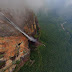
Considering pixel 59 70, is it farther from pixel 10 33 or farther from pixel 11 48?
pixel 10 33

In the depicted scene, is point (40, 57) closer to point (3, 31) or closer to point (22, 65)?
point (22, 65)

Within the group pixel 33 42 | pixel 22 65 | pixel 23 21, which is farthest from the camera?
pixel 33 42

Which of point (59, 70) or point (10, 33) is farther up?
point (10, 33)

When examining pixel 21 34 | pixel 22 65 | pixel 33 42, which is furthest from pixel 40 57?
pixel 21 34

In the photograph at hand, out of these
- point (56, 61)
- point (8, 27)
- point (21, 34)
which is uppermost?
point (8, 27)

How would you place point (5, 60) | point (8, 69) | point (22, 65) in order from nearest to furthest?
point (5, 60)
point (8, 69)
point (22, 65)

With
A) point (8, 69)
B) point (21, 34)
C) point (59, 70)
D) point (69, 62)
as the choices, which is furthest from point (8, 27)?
point (69, 62)

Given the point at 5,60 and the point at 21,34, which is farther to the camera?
the point at 21,34
